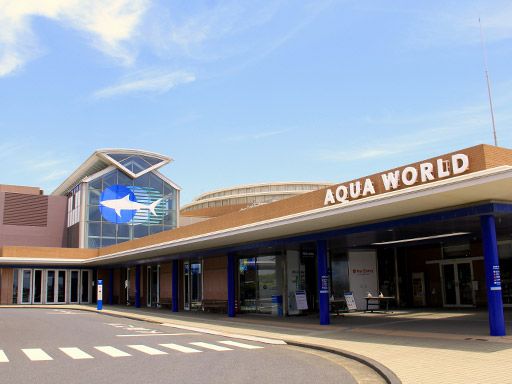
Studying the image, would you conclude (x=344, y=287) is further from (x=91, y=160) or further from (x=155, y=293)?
(x=91, y=160)

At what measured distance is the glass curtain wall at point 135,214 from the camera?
1866 inches

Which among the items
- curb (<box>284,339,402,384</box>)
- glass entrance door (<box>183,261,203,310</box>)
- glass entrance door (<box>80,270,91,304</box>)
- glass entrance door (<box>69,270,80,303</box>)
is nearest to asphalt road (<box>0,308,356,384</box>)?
curb (<box>284,339,402,384</box>)

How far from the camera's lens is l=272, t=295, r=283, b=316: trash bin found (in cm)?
2567

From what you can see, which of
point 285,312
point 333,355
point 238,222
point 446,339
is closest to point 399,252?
Result: point 285,312

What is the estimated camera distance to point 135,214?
4906cm

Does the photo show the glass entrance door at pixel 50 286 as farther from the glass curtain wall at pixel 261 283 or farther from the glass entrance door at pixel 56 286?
the glass curtain wall at pixel 261 283

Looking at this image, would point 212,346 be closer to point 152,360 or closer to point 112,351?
point 112,351

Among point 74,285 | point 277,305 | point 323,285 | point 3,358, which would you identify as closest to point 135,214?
point 74,285

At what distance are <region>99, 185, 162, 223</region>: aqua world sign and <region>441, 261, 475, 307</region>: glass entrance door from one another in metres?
28.9

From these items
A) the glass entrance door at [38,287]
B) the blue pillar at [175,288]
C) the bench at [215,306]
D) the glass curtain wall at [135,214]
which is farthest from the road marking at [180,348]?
the glass curtain wall at [135,214]

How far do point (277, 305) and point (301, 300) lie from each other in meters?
1.43

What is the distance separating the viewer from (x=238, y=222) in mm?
23703

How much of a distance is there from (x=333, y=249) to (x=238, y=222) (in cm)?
614

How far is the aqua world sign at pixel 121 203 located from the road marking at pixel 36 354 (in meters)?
35.0
